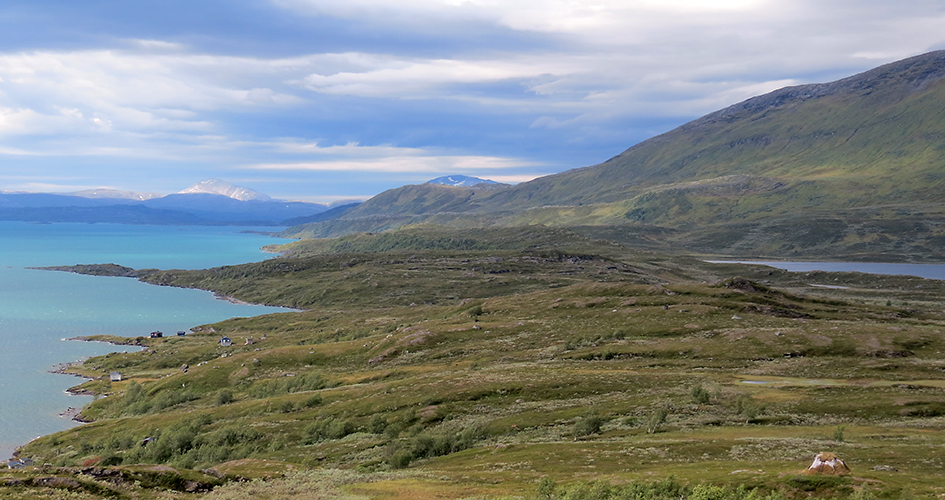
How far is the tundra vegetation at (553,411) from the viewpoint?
40.4 meters

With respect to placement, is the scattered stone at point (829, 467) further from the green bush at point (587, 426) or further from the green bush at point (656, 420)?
the green bush at point (587, 426)

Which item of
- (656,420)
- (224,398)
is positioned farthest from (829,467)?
(224,398)

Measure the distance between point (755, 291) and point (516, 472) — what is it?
114484 mm

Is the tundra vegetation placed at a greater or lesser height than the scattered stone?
lesser

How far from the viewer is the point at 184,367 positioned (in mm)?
134750

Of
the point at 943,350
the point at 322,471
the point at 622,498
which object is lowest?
the point at 943,350

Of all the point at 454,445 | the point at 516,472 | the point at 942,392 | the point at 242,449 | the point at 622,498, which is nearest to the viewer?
the point at 622,498

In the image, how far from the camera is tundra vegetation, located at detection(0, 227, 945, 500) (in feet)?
132

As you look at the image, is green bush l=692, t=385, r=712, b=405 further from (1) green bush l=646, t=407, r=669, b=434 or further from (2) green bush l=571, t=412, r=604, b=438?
(2) green bush l=571, t=412, r=604, b=438

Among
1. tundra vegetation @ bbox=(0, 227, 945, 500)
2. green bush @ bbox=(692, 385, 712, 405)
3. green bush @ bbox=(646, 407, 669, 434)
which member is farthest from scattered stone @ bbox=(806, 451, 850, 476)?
Answer: green bush @ bbox=(692, 385, 712, 405)

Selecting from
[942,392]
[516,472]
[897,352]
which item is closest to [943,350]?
[897,352]

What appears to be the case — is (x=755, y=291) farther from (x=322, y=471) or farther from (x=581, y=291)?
(x=322, y=471)

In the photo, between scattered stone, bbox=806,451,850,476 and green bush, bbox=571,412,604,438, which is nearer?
scattered stone, bbox=806,451,850,476

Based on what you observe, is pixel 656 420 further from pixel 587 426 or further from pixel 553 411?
pixel 553 411
